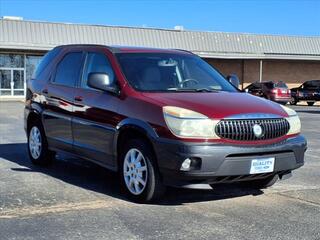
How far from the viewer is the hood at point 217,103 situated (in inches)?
229

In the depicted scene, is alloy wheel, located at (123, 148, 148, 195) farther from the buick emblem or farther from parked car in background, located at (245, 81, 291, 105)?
parked car in background, located at (245, 81, 291, 105)

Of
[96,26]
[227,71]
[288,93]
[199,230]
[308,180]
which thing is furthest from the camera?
[227,71]

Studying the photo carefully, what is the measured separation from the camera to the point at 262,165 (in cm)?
596

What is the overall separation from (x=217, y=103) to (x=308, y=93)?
31806 millimetres

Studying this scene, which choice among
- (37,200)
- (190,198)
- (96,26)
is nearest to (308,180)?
(190,198)

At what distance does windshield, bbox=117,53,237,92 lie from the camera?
6703 millimetres

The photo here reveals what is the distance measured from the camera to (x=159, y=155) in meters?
5.82

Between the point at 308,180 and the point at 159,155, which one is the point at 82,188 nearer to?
the point at 159,155

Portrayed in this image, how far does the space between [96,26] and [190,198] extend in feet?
117

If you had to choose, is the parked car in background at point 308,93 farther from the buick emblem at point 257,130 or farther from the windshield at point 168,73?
the buick emblem at point 257,130

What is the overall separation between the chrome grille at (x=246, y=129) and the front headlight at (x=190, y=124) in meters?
0.10

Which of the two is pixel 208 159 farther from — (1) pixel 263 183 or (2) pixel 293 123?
(1) pixel 263 183

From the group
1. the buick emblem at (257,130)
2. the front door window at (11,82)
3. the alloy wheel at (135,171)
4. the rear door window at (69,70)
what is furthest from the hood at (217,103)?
the front door window at (11,82)

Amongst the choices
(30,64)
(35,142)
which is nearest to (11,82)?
(30,64)
